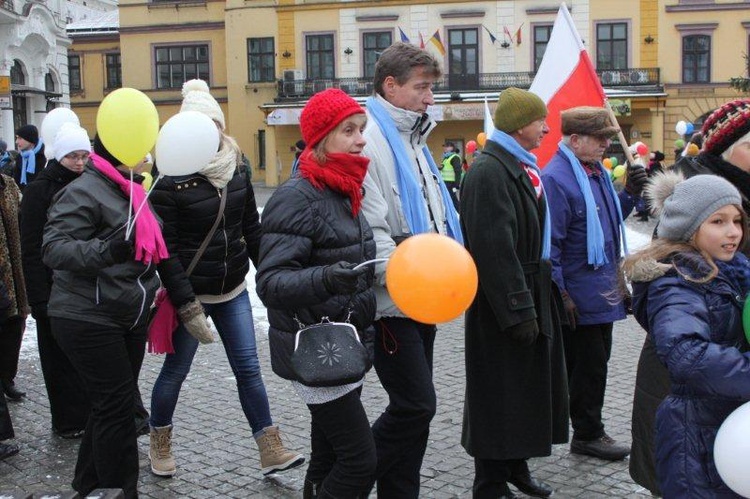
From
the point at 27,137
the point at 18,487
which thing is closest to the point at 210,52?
the point at 27,137

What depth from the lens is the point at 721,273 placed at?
306 centimetres

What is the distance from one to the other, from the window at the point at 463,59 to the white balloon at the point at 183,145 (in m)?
37.3

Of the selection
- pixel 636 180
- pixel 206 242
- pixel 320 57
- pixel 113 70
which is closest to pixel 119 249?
pixel 206 242

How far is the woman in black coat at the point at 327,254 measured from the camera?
344 cm

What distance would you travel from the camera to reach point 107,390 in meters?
4.07

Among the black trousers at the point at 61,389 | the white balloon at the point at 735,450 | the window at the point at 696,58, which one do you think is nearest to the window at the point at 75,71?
the window at the point at 696,58

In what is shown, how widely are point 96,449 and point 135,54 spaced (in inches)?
1722

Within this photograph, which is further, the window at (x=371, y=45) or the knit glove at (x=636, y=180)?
the window at (x=371, y=45)

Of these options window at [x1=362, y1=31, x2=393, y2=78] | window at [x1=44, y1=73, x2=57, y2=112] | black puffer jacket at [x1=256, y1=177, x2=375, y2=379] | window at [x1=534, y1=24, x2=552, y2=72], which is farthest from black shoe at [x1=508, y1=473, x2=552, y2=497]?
window at [x1=362, y1=31, x2=393, y2=78]

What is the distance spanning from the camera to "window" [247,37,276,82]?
42.5 m

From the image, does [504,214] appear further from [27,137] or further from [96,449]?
[27,137]

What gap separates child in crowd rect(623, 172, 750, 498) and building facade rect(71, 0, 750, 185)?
34.7 m

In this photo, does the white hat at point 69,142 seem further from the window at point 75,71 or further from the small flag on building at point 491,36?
the window at point 75,71

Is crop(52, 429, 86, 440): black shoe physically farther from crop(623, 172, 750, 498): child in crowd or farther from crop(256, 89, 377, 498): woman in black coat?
crop(623, 172, 750, 498): child in crowd
